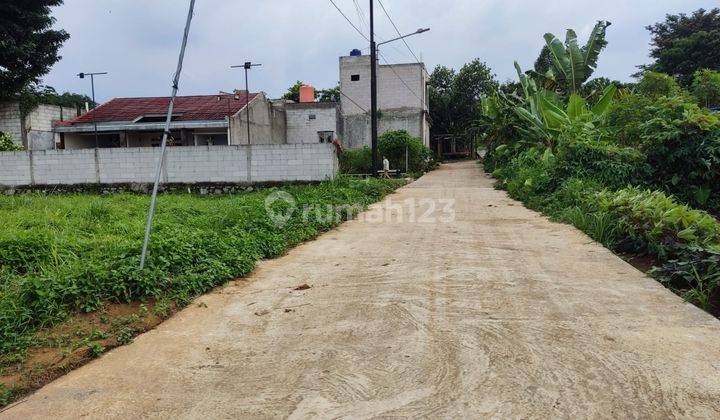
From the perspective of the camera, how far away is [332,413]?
8.36 feet

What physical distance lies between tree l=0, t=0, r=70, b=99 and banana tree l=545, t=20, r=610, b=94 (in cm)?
1931

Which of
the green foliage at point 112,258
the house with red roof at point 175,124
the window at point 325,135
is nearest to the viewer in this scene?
the green foliage at point 112,258

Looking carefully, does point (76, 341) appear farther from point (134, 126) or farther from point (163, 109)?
point (163, 109)

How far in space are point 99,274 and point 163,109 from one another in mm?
21699

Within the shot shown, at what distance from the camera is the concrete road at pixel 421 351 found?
8.62ft

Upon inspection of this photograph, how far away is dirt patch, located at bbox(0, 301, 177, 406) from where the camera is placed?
303 cm

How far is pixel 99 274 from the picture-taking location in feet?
13.6

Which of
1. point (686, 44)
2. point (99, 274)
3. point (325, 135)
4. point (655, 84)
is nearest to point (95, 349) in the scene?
point (99, 274)

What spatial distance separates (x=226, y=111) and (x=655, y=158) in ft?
56.8

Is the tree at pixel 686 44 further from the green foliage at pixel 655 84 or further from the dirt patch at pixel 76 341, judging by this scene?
the dirt patch at pixel 76 341

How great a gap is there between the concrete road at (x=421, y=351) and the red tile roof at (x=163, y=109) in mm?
18624

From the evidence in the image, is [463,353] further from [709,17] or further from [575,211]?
[709,17]

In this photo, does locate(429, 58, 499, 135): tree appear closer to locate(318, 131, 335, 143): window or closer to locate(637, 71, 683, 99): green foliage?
locate(318, 131, 335, 143): window

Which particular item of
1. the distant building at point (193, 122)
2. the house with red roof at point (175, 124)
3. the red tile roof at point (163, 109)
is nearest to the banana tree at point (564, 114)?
the distant building at point (193, 122)
